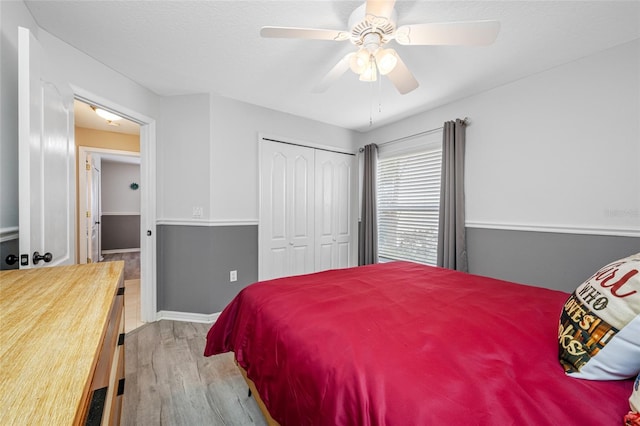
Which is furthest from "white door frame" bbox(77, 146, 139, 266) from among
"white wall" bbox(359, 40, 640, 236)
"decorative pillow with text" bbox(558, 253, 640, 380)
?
"decorative pillow with text" bbox(558, 253, 640, 380)

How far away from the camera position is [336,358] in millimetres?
896

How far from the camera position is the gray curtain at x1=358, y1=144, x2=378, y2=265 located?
12.6ft

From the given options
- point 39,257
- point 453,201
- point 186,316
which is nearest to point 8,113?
point 39,257

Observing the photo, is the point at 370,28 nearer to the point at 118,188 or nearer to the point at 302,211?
the point at 302,211

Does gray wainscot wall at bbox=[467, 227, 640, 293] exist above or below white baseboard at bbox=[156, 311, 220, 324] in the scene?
above

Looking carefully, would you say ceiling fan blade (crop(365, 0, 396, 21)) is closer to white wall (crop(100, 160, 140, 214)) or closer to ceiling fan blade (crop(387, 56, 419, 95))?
ceiling fan blade (crop(387, 56, 419, 95))

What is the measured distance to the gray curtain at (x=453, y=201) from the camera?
278 cm

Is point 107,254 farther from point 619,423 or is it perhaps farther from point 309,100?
point 619,423

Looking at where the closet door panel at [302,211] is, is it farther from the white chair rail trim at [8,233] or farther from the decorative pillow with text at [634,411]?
the decorative pillow with text at [634,411]

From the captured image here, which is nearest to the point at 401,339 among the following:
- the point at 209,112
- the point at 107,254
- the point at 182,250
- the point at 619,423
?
the point at 619,423

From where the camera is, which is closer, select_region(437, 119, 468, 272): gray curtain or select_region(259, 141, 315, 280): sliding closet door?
select_region(437, 119, 468, 272): gray curtain

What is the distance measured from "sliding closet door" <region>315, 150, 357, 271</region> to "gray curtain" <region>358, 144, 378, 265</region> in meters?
0.22

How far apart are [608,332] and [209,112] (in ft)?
10.4

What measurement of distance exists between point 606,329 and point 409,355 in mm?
526
